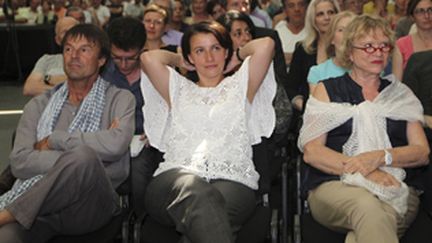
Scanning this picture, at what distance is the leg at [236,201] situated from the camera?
2617 mm

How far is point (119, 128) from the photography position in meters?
2.92

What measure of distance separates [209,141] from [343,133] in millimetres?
568

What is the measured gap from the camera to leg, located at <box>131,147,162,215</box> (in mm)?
3074

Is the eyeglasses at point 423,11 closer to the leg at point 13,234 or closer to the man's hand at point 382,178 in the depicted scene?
the man's hand at point 382,178

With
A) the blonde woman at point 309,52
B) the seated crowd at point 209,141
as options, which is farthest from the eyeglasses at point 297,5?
the seated crowd at point 209,141

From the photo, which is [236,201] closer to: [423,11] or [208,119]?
[208,119]

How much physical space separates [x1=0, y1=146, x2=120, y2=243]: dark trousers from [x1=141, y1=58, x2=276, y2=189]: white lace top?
1.16ft

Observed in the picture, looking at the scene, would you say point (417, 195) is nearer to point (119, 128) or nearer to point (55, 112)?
point (119, 128)

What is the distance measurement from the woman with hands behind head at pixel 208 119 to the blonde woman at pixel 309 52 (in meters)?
0.90

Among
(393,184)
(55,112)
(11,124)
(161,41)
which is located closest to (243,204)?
(393,184)

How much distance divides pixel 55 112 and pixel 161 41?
154 centimetres

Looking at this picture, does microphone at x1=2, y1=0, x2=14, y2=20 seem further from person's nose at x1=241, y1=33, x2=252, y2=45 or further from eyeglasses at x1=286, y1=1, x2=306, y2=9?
person's nose at x1=241, y1=33, x2=252, y2=45

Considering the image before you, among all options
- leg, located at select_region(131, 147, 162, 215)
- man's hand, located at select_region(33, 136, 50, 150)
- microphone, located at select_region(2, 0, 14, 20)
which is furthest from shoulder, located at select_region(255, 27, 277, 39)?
microphone, located at select_region(2, 0, 14, 20)

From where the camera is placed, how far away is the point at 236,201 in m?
2.65
